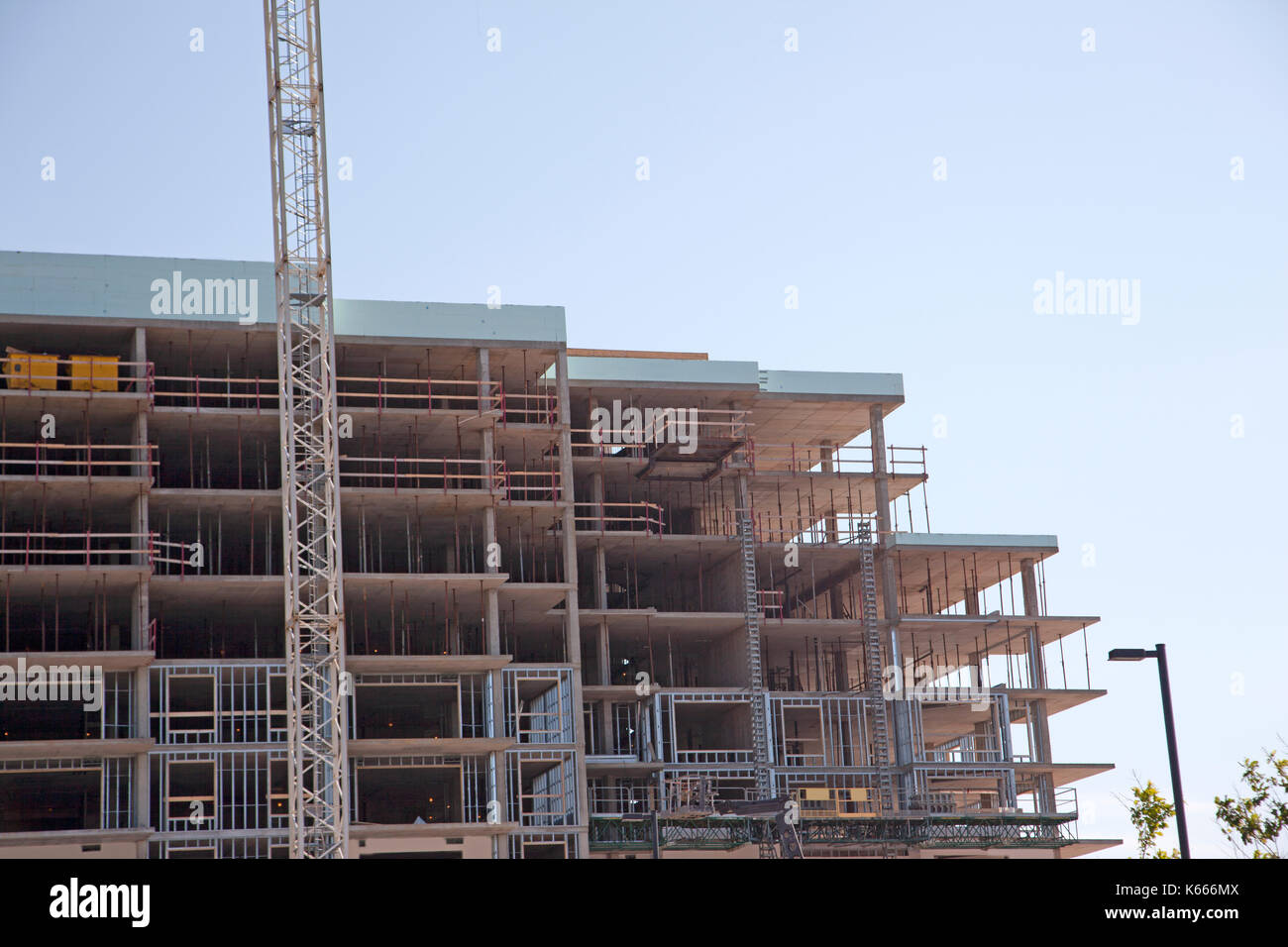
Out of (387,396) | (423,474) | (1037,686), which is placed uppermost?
(387,396)

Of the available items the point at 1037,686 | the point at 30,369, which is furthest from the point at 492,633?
the point at 1037,686

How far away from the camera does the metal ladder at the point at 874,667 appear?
199 feet

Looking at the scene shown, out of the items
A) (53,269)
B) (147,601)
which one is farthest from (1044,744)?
(53,269)

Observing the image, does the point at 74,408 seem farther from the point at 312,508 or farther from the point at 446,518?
the point at 446,518

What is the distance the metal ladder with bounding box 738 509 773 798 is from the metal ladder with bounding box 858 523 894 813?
434cm

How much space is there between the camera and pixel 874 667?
62.4 meters

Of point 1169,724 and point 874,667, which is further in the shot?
point 874,667

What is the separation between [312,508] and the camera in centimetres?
5100

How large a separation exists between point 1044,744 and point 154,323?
37.5 m

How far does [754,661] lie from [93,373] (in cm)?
2543

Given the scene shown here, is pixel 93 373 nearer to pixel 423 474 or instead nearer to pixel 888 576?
pixel 423 474

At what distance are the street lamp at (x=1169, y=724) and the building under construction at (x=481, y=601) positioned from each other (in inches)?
968

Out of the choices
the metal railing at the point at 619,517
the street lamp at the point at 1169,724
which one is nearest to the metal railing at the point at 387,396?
the metal railing at the point at 619,517

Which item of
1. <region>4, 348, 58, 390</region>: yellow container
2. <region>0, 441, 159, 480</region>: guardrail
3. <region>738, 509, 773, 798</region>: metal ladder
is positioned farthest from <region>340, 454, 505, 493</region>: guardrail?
<region>738, 509, 773, 798</region>: metal ladder
